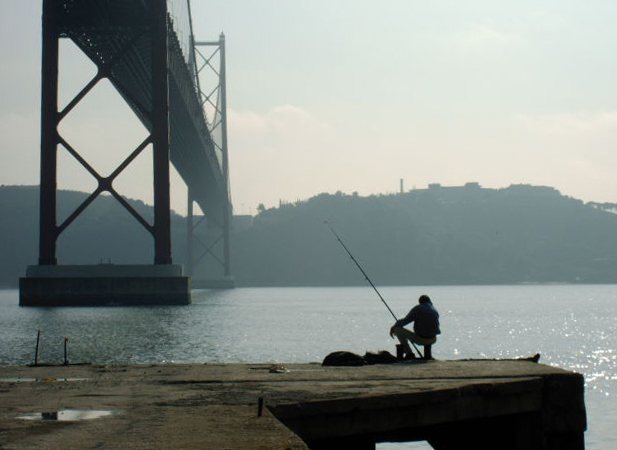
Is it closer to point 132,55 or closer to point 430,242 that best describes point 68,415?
point 132,55

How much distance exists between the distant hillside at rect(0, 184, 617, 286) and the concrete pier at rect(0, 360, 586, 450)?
134039 millimetres

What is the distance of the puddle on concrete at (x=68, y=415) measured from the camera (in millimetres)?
7121

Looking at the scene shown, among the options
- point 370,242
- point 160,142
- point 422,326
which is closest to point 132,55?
point 160,142

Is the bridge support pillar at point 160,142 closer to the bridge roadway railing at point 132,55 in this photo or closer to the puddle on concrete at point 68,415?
the bridge roadway railing at point 132,55

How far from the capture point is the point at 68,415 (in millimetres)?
7324

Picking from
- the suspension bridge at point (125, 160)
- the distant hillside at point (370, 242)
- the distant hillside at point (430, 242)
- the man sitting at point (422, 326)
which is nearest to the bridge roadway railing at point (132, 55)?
the suspension bridge at point (125, 160)

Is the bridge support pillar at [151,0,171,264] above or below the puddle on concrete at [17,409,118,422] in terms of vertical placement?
above

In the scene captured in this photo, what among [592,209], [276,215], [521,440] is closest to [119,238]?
[276,215]

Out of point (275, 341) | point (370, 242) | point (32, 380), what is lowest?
point (275, 341)

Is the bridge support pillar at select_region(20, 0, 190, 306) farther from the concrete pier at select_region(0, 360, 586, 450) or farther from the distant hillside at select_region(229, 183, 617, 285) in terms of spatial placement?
the distant hillside at select_region(229, 183, 617, 285)

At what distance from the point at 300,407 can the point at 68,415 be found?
5.45ft

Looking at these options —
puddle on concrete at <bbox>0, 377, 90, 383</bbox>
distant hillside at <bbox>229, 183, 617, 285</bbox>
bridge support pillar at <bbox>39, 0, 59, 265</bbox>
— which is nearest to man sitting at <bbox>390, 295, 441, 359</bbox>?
puddle on concrete at <bbox>0, 377, 90, 383</bbox>

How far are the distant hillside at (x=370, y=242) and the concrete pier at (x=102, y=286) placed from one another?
100481 mm

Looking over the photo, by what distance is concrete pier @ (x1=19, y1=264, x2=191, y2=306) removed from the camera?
41594mm
